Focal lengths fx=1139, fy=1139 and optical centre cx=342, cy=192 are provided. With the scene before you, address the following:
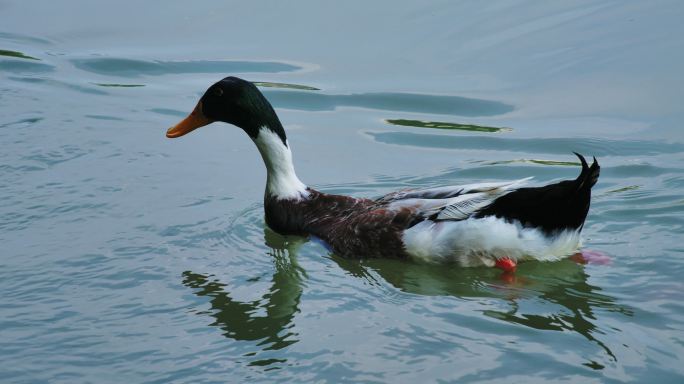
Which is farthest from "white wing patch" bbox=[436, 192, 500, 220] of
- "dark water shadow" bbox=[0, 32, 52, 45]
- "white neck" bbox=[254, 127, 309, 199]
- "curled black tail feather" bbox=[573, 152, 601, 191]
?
"dark water shadow" bbox=[0, 32, 52, 45]

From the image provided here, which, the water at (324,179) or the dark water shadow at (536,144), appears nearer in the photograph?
the water at (324,179)

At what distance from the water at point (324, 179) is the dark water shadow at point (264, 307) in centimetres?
2

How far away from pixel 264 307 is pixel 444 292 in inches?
44.6

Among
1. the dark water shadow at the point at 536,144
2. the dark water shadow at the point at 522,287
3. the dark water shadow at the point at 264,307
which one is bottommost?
the dark water shadow at the point at 264,307

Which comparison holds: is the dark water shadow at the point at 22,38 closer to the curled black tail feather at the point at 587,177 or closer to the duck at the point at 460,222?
the duck at the point at 460,222

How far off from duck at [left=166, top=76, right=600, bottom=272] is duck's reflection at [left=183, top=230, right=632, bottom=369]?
0.34 feet

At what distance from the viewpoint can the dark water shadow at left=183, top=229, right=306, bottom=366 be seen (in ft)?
21.6

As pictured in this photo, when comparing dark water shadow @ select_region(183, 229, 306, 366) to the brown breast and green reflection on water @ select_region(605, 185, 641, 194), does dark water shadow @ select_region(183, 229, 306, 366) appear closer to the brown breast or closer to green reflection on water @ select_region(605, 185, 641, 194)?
the brown breast

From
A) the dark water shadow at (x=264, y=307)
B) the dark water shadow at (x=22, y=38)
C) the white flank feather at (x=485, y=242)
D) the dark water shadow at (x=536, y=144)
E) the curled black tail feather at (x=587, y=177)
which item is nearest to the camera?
the dark water shadow at (x=264, y=307)

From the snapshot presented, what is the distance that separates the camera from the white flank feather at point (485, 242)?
296 inches

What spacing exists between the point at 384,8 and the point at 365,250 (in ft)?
18.3

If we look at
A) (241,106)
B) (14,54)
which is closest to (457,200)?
(241,106)

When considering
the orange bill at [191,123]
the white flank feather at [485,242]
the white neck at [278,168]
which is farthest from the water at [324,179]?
the orange bill at [191,123]

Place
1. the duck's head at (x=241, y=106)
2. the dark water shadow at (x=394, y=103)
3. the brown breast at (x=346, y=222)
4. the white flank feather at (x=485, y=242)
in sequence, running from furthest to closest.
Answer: the dark water shadow at (x=394, y=103) < the duck's head at (x=241, y=106) < the brown breast at (x=346, y=222) < the white flank feather at (x=485, y=242)
